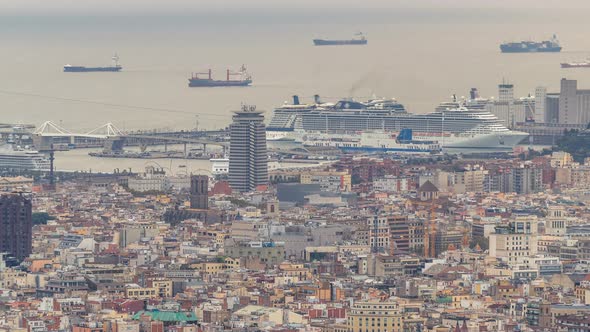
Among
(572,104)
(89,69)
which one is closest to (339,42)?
(89,69)

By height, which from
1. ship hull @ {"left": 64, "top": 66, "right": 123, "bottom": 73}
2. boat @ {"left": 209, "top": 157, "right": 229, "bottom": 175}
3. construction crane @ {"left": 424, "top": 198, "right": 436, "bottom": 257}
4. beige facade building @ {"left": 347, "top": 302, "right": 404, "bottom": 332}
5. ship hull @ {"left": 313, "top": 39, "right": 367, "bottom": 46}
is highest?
ship hull @ {"left": 313, "top": 39, "right": 367, "bottom": 46}

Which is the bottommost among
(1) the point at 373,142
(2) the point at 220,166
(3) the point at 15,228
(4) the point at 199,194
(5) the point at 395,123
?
(3) the point at 15,228

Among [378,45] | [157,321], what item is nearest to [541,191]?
[157,321]

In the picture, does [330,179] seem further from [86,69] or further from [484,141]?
[86,69]

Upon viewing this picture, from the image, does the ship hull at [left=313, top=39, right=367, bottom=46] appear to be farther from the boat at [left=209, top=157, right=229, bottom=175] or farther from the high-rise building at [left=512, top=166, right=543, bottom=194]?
the high-rise building at [left=512, top=166, right=543, bottom=194]

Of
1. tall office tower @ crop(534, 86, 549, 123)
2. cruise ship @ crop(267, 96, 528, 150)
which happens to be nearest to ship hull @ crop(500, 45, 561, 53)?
cruise ship @ crop(267, 96, 528, 150)
